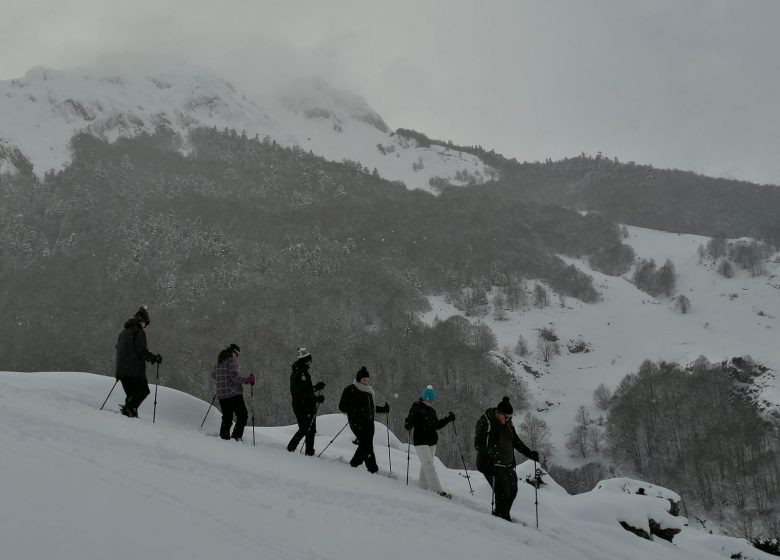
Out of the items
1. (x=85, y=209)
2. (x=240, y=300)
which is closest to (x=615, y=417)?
(x=240, y=300)

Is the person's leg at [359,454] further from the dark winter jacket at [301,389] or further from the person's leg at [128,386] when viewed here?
the person's leg at [128,386]

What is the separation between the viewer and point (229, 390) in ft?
37.5

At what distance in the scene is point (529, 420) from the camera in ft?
325

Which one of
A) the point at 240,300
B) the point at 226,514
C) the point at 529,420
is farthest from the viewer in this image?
the point at 240,300

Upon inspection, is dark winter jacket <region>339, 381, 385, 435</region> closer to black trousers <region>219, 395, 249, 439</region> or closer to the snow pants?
the snow pants

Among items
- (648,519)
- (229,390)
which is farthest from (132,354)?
(648,519)

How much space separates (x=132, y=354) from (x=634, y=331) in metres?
145

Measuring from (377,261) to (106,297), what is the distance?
88753 millimetres

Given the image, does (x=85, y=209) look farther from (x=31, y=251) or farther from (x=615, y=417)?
(x=615, y=417)

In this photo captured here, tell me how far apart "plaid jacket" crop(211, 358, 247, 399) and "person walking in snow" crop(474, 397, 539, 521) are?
5343mm

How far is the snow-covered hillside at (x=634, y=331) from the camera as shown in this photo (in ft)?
360

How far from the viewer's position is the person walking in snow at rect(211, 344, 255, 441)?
37.5 ft

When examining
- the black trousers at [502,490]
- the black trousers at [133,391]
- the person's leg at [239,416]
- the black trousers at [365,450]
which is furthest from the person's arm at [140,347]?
the black trousers at [502,490]

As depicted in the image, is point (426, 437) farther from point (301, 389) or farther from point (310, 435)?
point (301, 389)
